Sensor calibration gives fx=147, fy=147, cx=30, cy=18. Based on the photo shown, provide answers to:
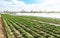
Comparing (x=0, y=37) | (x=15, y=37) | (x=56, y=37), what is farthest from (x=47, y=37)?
(x=0, y=37)

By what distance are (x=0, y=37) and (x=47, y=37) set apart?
429cm

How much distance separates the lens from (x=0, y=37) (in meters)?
13.5

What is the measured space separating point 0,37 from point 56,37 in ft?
16.7

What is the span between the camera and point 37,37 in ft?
42.7

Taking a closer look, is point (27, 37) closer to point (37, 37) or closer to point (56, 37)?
point (37, 37)

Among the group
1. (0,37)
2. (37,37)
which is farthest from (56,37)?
(0,37)

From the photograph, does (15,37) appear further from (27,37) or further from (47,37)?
(47,37)

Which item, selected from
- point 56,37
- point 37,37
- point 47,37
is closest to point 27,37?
point 37,37

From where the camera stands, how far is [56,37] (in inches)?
510

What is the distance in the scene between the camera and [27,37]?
1297 cm

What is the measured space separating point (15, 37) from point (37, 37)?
6.84 feet

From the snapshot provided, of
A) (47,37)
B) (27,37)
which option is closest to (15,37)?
(27,37)

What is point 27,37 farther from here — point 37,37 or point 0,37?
point 0,37

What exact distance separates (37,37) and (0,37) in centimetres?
342
